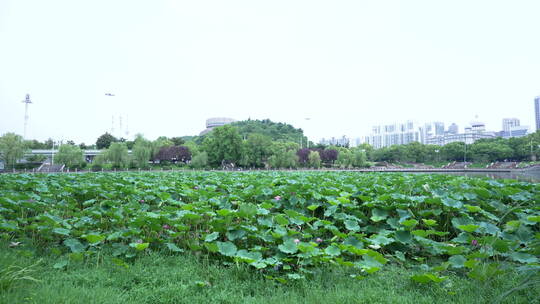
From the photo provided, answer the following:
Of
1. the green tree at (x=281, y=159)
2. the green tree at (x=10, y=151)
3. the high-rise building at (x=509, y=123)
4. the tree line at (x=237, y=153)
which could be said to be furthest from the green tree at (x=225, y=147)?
the high-rise building at (x=509, y=123)

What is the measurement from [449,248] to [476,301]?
0.56 m

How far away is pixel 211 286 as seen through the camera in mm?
2736

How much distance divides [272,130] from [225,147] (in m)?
49.0

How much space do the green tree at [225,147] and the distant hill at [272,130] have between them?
37.2 m

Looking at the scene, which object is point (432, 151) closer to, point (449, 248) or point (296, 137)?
point (296, 137)

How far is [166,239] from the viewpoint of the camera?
387 cm

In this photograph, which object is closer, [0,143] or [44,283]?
[44,283]

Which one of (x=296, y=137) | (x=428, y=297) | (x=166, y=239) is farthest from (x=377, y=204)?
(x=296, y=137)

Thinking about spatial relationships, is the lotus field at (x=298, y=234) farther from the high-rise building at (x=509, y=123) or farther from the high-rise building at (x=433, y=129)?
the high-rise building at (x=509, y=123)

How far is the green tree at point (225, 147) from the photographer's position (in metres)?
45.2

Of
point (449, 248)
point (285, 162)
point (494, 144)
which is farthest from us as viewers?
point (494, 144)

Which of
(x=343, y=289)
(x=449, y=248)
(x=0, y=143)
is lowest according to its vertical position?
(x=343, y=289)

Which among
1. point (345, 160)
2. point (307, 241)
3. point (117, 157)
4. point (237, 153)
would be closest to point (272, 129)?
point (345, 160)

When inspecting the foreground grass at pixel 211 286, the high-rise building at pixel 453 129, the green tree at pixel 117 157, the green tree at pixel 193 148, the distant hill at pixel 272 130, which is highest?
the high-rise building at pixel 453 129
